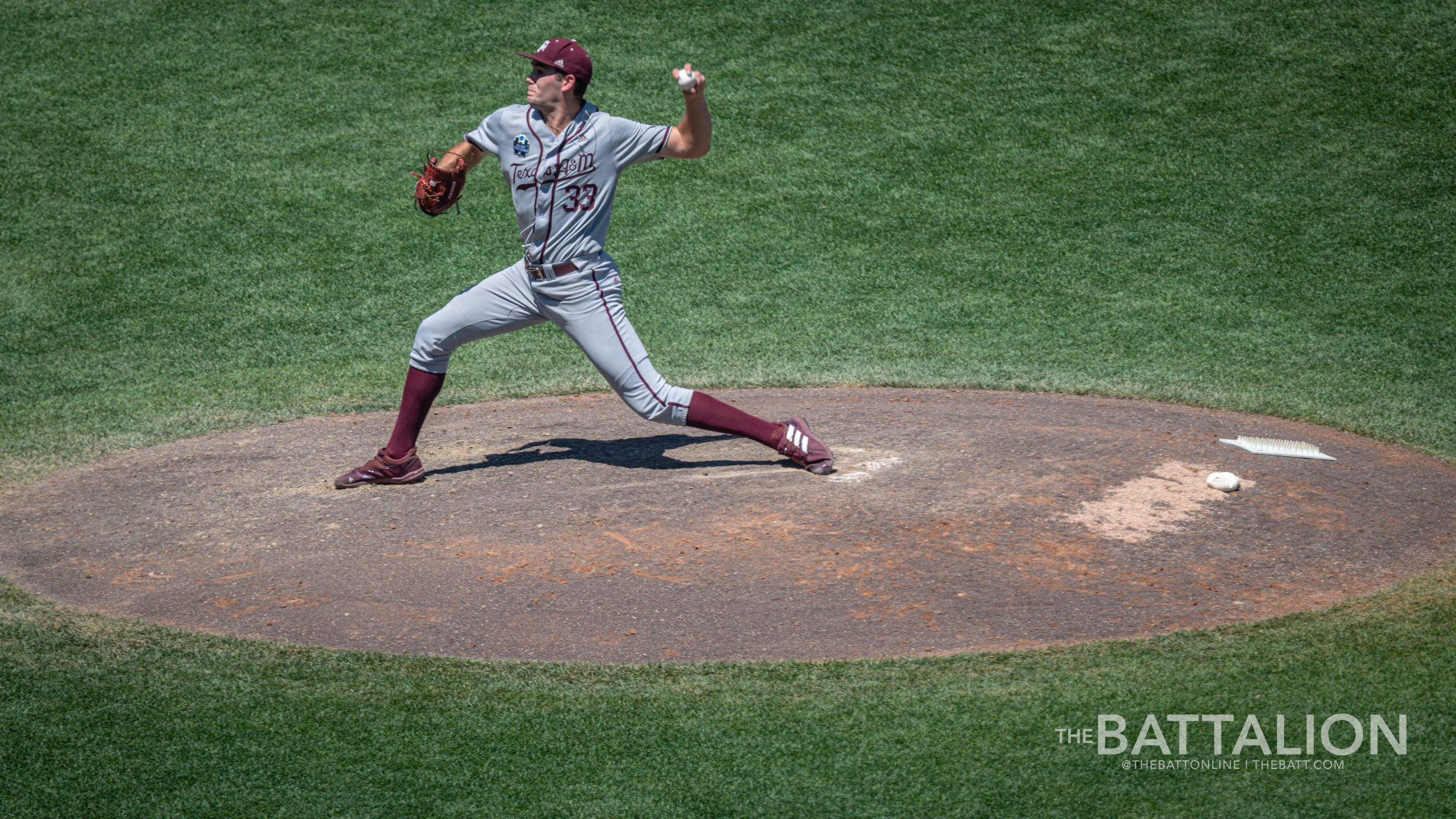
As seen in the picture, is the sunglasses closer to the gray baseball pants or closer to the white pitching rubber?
the gray baseball pants

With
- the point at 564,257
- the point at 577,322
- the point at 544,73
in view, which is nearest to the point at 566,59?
the point at 544,73

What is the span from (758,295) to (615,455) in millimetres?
2847

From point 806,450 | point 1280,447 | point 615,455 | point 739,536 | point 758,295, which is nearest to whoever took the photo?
point 739,536

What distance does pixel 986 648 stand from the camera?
434 centimetres

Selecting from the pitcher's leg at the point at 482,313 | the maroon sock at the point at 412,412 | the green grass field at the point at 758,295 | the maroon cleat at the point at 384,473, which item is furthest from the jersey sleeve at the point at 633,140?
the green grass field at the point at 758,295

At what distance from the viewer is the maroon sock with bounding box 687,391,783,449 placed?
5828 millimetres

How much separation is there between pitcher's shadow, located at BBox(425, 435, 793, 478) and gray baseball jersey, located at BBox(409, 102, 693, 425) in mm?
413

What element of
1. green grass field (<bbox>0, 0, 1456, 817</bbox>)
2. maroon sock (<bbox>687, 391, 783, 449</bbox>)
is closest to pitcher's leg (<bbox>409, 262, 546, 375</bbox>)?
maroon sock (<bbox>687, 391, 783, 449</bbox>)

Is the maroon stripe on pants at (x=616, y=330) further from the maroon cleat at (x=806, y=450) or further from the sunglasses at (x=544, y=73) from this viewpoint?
the sunglasses at (x=544, y=73)

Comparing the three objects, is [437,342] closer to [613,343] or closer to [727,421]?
[613,343]

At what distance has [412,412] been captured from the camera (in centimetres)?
593

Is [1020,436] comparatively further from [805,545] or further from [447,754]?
[447,754]

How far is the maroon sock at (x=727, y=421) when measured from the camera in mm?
5828

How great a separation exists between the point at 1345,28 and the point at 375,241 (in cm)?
879
